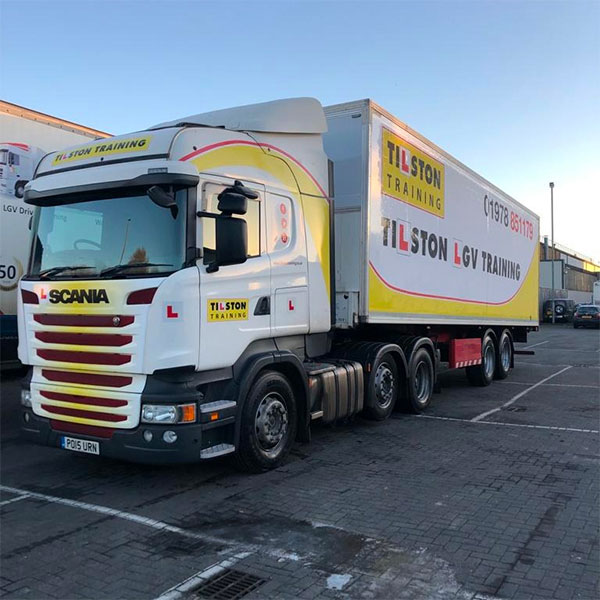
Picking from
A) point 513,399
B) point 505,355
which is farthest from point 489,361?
point 513,399

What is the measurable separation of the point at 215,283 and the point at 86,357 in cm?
133

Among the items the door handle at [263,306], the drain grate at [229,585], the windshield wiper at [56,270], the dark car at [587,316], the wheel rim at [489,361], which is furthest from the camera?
the dark car at [587,316]

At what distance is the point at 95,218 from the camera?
5.49 m

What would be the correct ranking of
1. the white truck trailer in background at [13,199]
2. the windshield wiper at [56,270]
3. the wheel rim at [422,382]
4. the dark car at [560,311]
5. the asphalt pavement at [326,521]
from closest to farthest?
the asphalt pavement at [326,521] < the windshield wiper at [56,270] < the white truck trailer in background at [13,199] < the wheel rim at [422,382] < the dark car at [560,311]

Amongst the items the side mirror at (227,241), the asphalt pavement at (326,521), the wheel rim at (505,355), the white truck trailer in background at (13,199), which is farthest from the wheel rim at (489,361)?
the white truck trailer in background at (13,199)

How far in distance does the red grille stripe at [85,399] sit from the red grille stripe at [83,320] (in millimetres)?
658

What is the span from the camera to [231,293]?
5.55 metres

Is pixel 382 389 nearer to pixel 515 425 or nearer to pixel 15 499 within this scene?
pixel 515 425

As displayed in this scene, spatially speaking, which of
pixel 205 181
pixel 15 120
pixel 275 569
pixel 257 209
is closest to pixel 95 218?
pixel 205 181

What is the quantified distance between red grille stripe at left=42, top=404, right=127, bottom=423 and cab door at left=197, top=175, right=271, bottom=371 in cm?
87

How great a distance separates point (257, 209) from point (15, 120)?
215 inches

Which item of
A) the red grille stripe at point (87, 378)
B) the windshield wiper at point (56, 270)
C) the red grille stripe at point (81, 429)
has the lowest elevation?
the red grille stripe at point (81, 429)

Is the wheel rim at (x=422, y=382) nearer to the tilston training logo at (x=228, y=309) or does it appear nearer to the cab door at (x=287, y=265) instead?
the cab door at (x=287, y=265)

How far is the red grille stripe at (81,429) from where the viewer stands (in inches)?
205
